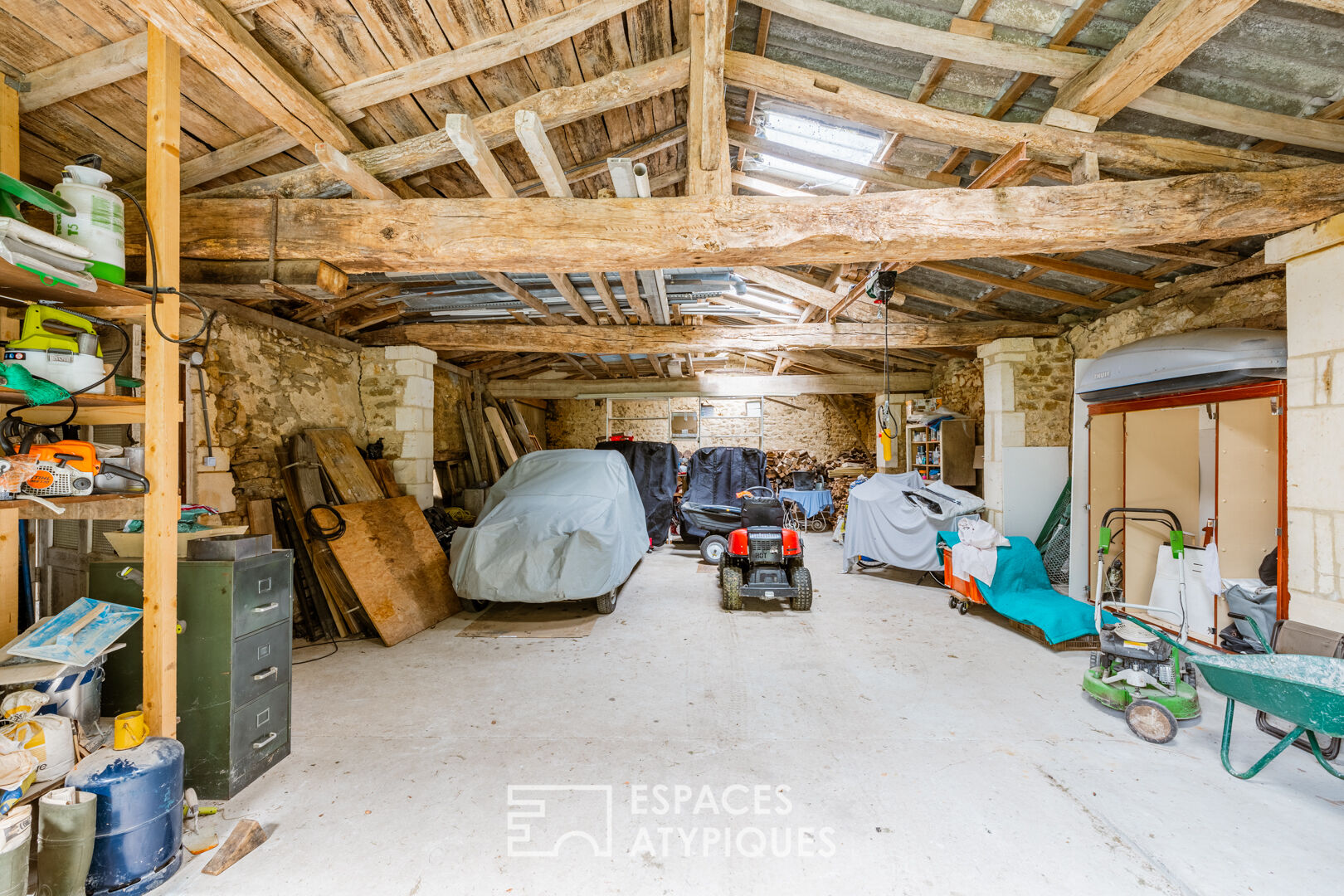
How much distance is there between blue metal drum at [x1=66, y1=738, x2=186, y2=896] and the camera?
172 cm

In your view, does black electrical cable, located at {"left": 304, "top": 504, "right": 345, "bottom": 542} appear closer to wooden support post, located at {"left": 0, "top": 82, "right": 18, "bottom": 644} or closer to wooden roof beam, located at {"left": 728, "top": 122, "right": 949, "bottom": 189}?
wooden support post, located at {"left": 0, "top": 82, "right": 18, "bottom": 644}

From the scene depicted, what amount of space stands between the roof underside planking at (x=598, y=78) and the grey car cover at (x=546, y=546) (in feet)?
7.15

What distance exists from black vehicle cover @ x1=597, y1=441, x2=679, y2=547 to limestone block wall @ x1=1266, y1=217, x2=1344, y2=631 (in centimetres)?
635

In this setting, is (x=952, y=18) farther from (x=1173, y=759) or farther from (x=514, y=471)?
(x=514, y=471)

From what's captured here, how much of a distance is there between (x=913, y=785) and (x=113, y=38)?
440 cm

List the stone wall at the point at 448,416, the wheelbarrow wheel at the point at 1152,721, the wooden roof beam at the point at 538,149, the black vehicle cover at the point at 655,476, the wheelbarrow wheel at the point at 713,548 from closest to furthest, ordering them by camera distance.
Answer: the wooden roof beam at the point at 538,149 → the wheelbarrow wheel at the point at 1152,721 → the wheelbarrow wheel at the point at 713,548 → the stone wall at the point at 448,416 → the black vehicle cover at the point at 655,476

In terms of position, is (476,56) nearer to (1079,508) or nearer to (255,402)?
(255,402)

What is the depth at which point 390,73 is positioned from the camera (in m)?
2.45

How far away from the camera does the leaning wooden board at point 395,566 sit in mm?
4168

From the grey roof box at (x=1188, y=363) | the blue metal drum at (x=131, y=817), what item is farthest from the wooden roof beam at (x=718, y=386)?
the blue metal drum at (x=131, y=817)

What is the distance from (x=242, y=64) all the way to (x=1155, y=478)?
5978mm

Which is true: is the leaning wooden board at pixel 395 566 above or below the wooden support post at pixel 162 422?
below

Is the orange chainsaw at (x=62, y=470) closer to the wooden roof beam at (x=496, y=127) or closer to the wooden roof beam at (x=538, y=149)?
the wooden roof beam at (x=496, y=127)

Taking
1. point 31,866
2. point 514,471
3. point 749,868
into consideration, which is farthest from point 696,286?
point 31,866
